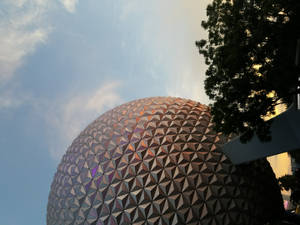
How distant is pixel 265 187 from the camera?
11.6m

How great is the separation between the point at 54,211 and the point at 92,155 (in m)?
3.93

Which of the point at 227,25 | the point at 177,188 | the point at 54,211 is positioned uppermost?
the point at 227,25

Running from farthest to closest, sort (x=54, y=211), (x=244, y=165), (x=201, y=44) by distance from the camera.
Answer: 1. (x=54, y=211)
2. (x=244, y=165)
3. (x=201, y=44)

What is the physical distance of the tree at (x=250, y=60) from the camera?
24.5 ft

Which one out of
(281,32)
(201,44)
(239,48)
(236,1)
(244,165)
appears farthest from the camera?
(244,165)

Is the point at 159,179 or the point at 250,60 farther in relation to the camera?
the point at 159,179

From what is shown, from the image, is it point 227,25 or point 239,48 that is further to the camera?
point 227,25

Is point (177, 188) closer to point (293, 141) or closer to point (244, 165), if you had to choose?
point (244, 165)

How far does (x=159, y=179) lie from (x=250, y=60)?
6.46 metres

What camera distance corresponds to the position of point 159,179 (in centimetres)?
1026

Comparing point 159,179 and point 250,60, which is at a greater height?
point 250,60

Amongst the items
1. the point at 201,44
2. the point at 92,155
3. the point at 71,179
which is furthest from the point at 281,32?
the point at 71,179

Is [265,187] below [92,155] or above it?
below

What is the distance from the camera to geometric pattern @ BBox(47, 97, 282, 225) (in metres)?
Result: 9.83
